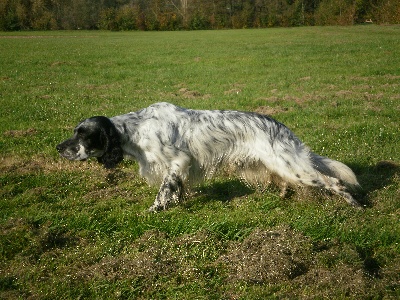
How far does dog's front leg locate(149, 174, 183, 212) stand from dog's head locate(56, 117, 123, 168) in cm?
66

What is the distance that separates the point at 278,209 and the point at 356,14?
64370mm

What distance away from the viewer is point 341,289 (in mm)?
3430

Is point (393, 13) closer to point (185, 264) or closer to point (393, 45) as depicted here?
point (393, 45)

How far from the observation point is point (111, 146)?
5.24 m

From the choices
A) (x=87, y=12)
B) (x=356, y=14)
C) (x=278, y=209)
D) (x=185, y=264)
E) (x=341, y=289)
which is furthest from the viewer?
(x=87, y=12)

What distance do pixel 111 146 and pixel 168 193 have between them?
0.93 meters

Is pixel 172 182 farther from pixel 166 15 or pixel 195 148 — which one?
pixel 166 15

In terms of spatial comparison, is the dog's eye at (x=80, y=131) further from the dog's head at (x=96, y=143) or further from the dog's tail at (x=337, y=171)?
the dog's tail at (x=337, y=171)

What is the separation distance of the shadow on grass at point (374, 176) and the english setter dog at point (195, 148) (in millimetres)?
209

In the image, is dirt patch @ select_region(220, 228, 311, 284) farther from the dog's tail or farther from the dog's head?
the dog's head

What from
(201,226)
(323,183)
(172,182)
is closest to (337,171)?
(323,183)

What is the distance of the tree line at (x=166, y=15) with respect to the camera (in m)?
65.4

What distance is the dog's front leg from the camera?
5.27 metres

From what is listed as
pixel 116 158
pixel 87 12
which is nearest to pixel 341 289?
pixel 116 158
